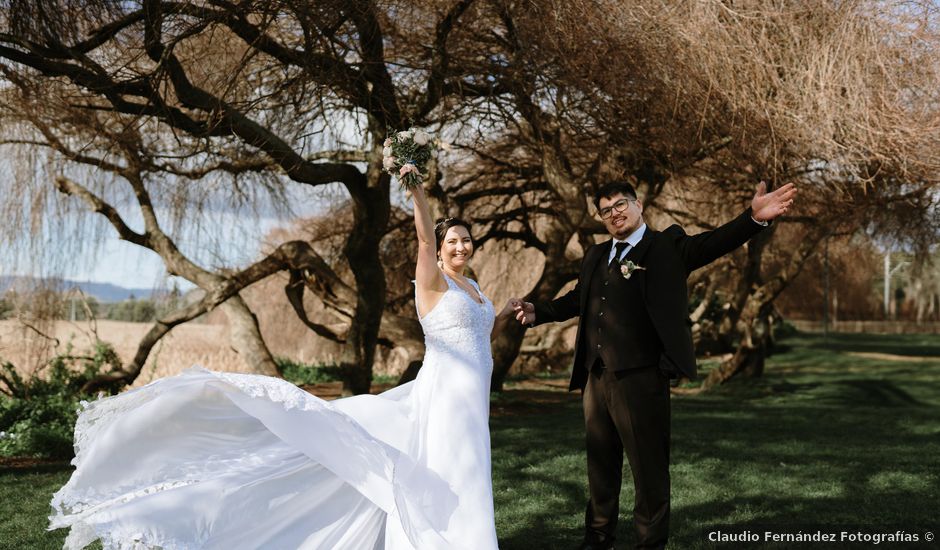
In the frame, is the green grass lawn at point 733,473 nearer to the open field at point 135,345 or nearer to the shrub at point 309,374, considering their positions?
the open field at point 135,345

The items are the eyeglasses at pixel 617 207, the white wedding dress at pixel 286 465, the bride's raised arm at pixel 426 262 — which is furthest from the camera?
the eyeglasses at pixel 617 207

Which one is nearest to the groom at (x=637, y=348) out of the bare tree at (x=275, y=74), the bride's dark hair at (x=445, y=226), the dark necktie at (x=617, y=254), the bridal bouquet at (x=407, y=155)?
the dark necktie at (x=617, y=254)

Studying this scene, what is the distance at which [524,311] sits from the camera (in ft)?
18.4

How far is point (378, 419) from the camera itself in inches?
183

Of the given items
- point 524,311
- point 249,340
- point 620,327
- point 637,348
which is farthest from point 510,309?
point 249,340

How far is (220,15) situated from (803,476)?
21.2ft

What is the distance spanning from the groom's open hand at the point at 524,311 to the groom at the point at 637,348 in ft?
1.96

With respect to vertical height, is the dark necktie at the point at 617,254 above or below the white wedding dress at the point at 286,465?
above

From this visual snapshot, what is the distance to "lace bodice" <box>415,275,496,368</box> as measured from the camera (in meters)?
4.74

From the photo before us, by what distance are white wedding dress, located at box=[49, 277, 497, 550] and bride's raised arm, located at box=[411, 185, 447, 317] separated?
16 centimetres

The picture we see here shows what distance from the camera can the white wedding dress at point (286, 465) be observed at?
13.8 ft

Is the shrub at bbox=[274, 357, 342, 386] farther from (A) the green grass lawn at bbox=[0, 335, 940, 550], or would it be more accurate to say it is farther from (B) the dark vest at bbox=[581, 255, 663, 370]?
(B) the dark vest at bbox=[581, 255, 663, 370]

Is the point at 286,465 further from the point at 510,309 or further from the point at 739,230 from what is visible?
the point at 739,230

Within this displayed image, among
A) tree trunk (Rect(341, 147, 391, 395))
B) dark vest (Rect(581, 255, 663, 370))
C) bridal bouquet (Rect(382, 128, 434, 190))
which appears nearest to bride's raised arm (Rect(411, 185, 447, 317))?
bridal bouquet (Rect(382, 128, 434, 190))
